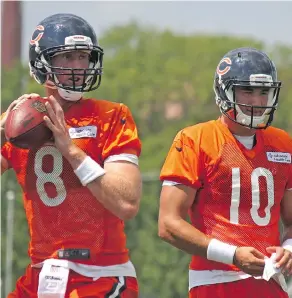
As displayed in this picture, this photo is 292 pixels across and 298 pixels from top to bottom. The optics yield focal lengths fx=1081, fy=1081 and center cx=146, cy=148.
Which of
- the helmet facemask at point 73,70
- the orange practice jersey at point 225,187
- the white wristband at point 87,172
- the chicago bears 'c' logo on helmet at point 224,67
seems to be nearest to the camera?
the white wristband at point 87,172

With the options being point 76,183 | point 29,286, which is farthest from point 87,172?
point 29,286

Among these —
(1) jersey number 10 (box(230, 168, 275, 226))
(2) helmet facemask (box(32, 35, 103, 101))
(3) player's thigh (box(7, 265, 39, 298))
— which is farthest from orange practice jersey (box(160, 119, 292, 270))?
(3) player's thigh (box(7, 265, 39, 298))

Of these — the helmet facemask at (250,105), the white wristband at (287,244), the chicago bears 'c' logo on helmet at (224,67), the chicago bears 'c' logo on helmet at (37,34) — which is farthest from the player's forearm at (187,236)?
the chicago bears 'c' logo on helmet at (37,34)

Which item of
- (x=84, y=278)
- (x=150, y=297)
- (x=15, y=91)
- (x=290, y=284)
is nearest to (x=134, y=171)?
(x=84, y=278)

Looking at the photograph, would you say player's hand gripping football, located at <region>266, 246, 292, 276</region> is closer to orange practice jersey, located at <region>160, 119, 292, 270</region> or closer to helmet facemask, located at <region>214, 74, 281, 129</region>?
orange practice jersey, located at <region>160, 119, 292, 270</region>

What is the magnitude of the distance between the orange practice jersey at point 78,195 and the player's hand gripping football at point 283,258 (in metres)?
0.82

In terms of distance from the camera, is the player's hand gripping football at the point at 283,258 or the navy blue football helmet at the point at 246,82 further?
the navy blue football helmet at the point at 246,82

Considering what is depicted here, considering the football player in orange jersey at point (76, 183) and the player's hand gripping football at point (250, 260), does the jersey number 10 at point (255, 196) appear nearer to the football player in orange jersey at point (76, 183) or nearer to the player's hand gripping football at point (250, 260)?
the player's hand gripping football at point (250, 260)

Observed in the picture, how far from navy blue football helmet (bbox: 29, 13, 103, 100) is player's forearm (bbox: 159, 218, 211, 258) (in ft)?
2.82

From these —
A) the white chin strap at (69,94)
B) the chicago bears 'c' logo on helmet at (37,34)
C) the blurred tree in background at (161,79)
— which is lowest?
the blurred tree in background at (161,79)

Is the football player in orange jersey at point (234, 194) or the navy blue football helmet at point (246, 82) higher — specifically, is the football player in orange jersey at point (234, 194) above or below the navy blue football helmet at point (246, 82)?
below

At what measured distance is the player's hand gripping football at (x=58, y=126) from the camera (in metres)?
5.58

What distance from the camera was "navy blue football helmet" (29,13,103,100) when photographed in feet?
19.1

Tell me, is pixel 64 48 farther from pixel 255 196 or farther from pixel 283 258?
pixel 283 258
